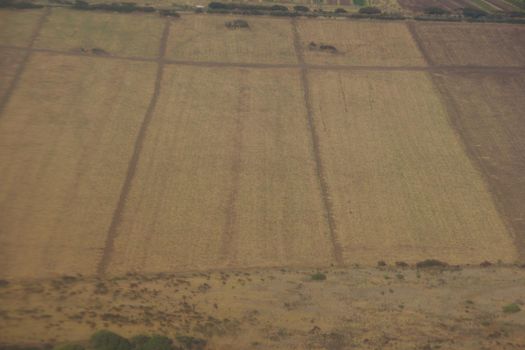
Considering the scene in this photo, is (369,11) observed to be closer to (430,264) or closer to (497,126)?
(497,126)

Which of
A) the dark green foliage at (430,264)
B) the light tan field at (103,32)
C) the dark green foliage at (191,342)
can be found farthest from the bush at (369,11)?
the dark green foliage at (191,342)

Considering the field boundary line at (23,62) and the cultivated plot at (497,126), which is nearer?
the cultivated plot at (497,126)

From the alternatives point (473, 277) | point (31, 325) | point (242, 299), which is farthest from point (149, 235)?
point (473, 277)

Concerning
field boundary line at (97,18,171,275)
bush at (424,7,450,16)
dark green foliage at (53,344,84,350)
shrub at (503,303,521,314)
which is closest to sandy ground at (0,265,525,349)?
shrub at (503,303,521,314)

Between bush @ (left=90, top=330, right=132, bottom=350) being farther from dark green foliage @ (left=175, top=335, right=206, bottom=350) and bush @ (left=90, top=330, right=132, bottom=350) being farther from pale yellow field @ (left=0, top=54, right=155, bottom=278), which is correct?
pale yellow field @ (left=0, top=54, right=155, bottom=278)

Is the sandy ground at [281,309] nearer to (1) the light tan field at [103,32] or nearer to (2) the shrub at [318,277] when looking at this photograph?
(2) the shrub at [318,277]

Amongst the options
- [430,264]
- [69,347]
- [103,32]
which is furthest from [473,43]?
[69,347]

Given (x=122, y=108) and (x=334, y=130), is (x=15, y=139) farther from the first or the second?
(x=334, y=130)
